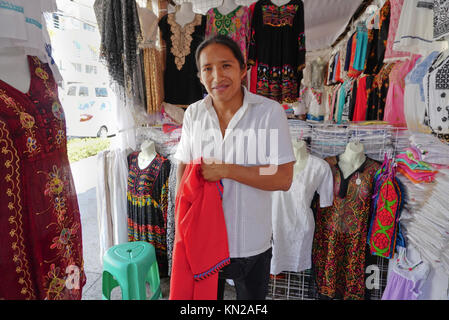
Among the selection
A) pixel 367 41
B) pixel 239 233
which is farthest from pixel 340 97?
pixel 239 233

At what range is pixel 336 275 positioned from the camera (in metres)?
1.71

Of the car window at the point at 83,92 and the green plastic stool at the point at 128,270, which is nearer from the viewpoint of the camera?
the green plastic stool at the point at 128,270

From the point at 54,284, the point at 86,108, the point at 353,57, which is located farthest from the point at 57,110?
the point at 86,108

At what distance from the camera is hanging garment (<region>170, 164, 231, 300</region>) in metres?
0.92

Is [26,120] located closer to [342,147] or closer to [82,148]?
[342,147]

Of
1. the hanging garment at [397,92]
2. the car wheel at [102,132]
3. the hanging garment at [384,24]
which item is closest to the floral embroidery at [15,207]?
the hanging garment at [397,92]

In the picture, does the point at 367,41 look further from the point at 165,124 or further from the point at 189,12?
the point at 165,124

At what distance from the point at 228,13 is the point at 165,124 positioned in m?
1.00

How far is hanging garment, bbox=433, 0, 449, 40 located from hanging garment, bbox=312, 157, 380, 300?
2.53 ft

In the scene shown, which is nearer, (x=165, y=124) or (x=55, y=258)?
(x=55, y=258)

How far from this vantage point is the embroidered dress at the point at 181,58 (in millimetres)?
1896

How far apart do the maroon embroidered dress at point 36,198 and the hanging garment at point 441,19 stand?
69.8 inches

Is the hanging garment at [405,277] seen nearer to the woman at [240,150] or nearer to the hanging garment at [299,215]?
the hanging garment at [299,215]

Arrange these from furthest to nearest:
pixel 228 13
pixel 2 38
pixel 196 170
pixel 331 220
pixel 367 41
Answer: pixel 367 41 < pixel 228 13 < pixel 331 220 < pixel 196 170 < pixel 2 38
